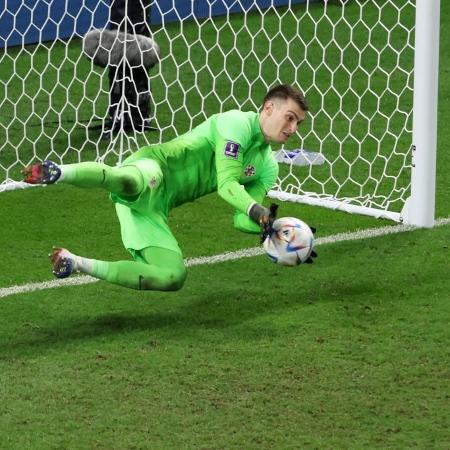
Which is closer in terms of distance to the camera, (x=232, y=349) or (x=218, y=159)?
(x=232, y=349)

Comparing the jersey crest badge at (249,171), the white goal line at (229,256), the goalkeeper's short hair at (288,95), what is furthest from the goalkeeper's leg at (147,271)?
the goalkeeper's short hair at (288,95)

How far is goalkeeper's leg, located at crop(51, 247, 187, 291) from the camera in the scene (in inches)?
242

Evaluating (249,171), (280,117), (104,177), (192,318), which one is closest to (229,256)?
(249,171)

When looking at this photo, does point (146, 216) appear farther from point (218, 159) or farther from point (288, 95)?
point (288, 95)

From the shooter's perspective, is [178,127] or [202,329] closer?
[202,329]

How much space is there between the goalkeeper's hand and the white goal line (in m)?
1.14

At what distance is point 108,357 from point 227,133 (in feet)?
3.83

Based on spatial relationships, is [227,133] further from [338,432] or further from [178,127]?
[178,127]

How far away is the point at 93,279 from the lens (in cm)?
691

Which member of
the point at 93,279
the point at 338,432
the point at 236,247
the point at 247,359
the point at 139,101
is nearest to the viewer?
the point at 338,432

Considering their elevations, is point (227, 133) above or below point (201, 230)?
above

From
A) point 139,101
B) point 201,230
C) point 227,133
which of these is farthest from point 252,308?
point 139,101

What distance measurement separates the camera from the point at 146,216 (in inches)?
249

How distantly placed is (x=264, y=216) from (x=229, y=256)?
1407 millimetres
